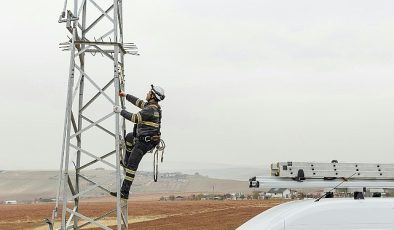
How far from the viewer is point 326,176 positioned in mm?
5473

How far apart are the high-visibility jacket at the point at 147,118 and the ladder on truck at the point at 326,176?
4408 mm

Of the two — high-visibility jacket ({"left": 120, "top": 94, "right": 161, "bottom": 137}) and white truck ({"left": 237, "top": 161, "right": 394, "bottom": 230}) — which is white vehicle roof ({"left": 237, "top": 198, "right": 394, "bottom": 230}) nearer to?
white truck ({"left": 237, "top": 161, "right": 394, "bottom": 230})

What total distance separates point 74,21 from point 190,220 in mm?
22344

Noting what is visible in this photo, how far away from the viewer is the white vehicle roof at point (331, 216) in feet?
14.5

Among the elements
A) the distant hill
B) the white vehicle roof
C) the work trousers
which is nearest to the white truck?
the white vehicle roof

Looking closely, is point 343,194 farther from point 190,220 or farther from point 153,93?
point 190,220

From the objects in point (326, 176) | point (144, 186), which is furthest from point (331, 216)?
A: point (144, 186)

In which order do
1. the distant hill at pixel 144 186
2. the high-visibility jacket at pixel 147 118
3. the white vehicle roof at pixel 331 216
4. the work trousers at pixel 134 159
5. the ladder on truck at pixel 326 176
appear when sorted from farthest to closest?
the distant hill at pixel 144 186, the work trousers at pixel 134 159, the high-visibility jacket at pixel 147 118, the ladder on truck at pixel 326 176, the white vehicle roof at pixel 331 216

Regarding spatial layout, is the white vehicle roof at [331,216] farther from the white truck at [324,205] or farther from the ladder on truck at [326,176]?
the ladder on truck at [326,176]

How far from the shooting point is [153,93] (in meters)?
9.84

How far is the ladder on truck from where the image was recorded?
5.27m

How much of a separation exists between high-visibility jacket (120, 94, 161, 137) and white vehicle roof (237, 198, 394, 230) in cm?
509

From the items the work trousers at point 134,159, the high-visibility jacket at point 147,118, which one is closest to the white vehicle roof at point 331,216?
the high-visibility jacket at point 147,118

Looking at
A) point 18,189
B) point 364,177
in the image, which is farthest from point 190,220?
point 18,189
